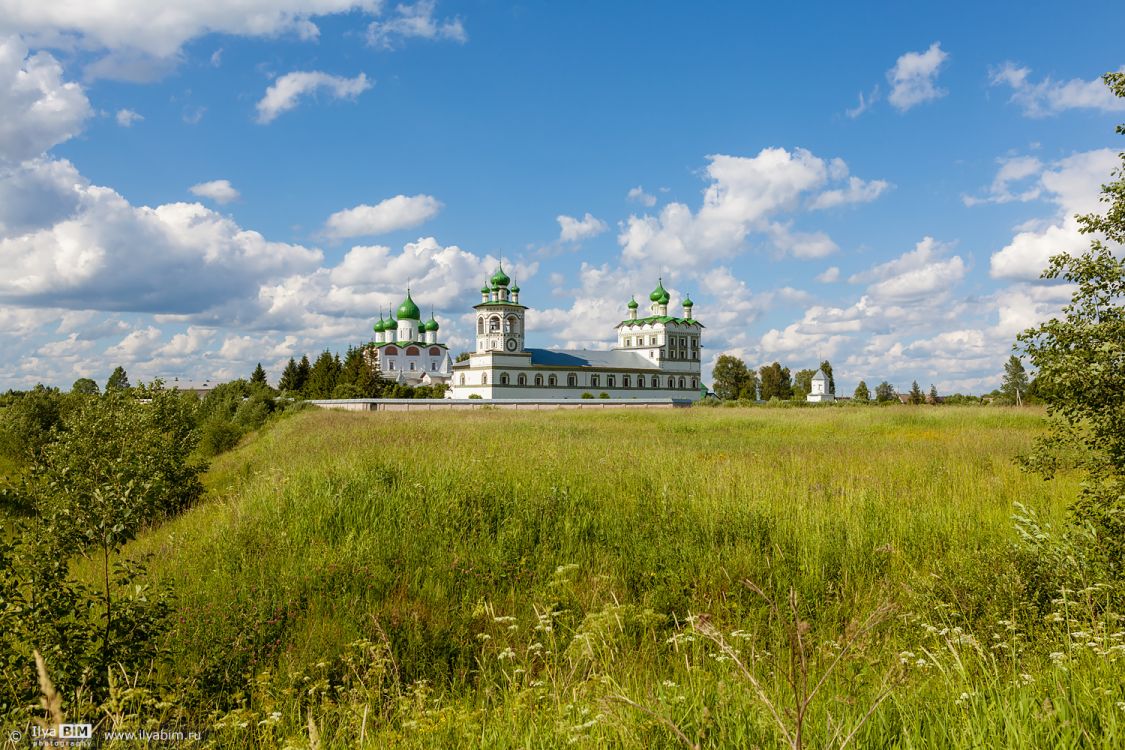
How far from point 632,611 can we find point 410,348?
11158 cm

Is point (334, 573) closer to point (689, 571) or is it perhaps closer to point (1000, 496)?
point (689, 571)

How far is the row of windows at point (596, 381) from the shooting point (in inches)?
3445

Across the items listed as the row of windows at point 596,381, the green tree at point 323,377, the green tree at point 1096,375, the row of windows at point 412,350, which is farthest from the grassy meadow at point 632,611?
the row of windows at point 412,350

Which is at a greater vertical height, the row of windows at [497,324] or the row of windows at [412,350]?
the row of windows at [497,324]

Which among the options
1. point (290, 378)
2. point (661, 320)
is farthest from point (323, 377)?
point (661, 320)

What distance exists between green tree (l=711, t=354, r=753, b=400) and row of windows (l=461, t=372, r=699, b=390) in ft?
11.9

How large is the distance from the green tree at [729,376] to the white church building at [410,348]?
42.1 metres

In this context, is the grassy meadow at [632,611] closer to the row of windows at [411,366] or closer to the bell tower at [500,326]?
the bell tower at [500,326]

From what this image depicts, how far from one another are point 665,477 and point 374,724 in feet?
20.2

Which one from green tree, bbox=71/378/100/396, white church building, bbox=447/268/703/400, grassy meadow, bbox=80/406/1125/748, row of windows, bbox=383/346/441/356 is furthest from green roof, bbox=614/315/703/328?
grassy meadow, bbox=80/406/1125/748

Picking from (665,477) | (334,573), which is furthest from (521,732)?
(665,477)

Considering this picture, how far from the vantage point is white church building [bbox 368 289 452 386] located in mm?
111688

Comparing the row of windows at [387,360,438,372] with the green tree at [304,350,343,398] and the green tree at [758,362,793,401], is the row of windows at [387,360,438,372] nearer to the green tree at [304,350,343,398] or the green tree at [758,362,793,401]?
the green tree at [304,350,343,398]

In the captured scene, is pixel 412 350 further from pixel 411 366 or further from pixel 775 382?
pixel 775 382
